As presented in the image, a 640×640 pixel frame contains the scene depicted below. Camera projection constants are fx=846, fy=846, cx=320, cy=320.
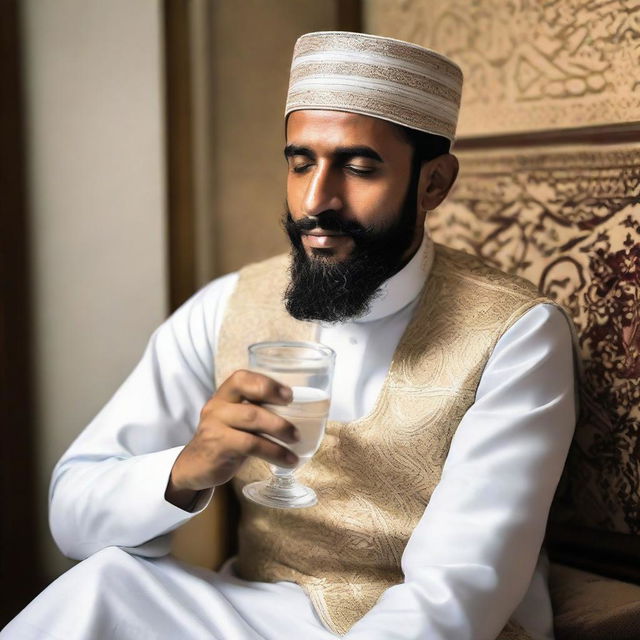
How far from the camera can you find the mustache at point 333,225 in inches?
A: 71.9

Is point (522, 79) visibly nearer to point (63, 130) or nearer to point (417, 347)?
point (417, 347)

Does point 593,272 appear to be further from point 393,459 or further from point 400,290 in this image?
point 393,459

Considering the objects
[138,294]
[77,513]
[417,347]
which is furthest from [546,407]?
[138,294]

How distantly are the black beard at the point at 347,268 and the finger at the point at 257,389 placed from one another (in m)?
0.41

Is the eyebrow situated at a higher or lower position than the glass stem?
higher

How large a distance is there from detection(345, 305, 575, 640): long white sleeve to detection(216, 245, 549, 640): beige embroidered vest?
0.08 metres

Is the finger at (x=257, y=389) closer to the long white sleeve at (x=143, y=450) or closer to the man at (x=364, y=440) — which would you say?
the man at (x=364, y=440)

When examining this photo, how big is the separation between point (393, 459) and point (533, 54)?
1320 mm

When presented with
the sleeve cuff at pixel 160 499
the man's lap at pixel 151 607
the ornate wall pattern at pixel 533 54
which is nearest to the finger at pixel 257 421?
the sleeve cuff at pixel 160 499

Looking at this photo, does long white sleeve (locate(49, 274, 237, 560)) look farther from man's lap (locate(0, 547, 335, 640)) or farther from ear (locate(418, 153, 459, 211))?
ear (locate(418, 153, 459, 211))

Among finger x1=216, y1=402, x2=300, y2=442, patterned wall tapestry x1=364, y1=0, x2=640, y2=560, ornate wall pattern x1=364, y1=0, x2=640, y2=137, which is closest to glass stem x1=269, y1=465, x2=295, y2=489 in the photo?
finger x1=216, y1=402, x2=300, y2=442

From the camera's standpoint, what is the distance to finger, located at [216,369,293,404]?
1469 mm

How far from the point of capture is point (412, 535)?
5.55ft

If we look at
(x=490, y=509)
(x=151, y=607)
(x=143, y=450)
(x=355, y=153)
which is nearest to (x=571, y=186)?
(x=355, y=153)
